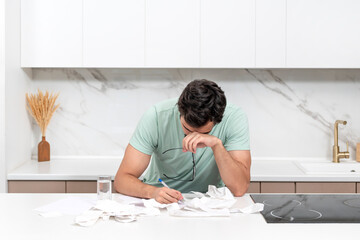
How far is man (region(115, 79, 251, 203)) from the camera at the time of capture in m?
1.81

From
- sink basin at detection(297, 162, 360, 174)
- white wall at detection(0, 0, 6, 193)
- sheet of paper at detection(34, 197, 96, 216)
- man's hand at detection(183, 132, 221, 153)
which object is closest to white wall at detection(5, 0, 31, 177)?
white wall at detection(0, 0, 6, 193)

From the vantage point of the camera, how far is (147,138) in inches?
82.7

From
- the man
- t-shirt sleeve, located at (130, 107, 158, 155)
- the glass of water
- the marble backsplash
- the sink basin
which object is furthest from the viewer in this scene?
the marble backsplash

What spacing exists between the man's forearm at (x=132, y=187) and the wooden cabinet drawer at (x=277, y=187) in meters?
1.13

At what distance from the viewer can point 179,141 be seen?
2160 millimetres

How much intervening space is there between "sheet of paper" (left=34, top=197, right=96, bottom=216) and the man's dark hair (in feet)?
1.74

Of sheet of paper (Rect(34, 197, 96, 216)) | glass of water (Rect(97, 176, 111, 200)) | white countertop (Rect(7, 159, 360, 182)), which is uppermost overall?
glass of water (Rect(97, 176, 111, 200))
